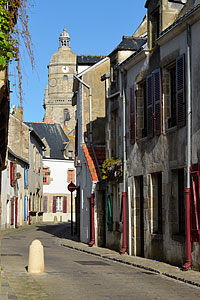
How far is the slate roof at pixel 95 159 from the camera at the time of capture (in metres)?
23.3

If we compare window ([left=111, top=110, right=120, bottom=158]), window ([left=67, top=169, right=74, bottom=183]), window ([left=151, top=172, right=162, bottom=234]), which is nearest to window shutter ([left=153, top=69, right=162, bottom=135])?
window ([left=151, top=172, right=162, bottom=234])

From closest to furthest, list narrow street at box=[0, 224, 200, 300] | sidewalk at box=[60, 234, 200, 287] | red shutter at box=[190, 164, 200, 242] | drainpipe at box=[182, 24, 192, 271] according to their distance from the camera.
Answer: narrow street at box=[0, 224, 200, 300] < sidewalk at box=[60, 234, 200, 287] < red shutter at box=[190, 164, 200, 242] < drainpipe at box=[182, 24, 192, 271]

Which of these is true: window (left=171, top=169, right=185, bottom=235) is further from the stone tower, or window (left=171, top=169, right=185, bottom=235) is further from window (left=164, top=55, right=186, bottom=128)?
the stone tower

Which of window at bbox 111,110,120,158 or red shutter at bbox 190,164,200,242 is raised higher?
window at bbox 111,110,120,158

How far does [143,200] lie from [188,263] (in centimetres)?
444

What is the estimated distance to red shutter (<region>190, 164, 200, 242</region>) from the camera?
13373 mm

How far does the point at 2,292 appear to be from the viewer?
9242 mm

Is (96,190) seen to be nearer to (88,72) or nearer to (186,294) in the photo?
(88,72)

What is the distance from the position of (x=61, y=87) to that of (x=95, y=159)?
4814 inches


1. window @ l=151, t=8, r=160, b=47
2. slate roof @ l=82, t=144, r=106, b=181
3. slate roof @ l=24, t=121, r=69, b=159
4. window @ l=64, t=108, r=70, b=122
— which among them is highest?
window @ l=64, t=108, r=70, b=122

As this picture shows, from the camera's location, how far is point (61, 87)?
476 feet

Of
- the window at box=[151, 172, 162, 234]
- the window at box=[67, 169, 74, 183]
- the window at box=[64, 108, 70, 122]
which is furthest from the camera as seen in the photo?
the window at box=[64, 108, 70, 122]

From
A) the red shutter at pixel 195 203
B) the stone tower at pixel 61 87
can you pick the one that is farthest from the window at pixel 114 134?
the stone tower at pixel 61 87

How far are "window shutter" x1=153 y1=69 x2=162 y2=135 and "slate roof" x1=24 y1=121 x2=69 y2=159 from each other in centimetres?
4639
